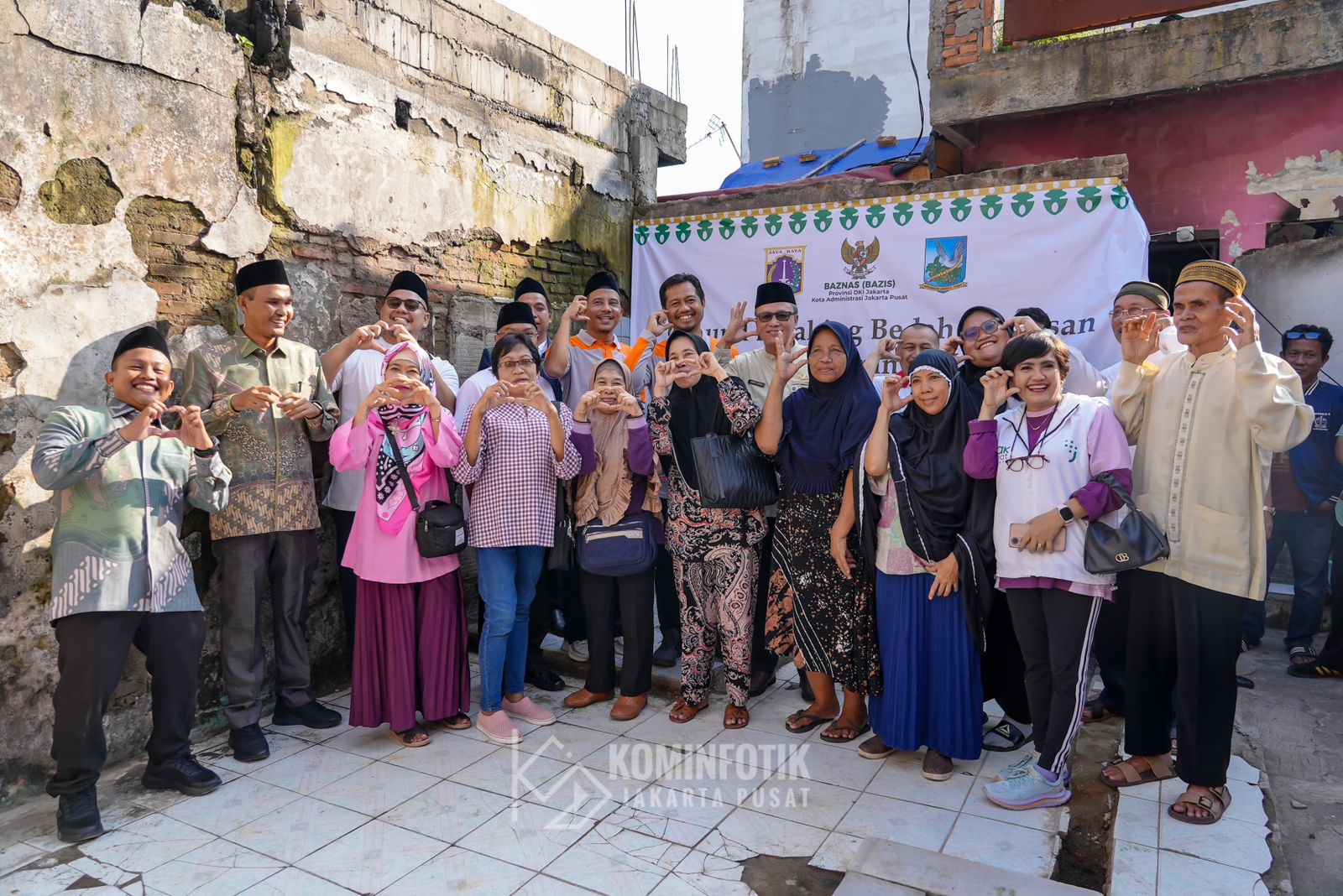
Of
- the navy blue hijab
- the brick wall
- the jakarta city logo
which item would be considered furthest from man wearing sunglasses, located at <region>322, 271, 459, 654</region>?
the brick wall

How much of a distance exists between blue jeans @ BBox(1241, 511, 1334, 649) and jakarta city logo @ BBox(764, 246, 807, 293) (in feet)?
10.5

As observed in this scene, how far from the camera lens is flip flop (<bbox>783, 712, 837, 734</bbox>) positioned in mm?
3840

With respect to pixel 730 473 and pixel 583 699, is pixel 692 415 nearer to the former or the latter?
pixel 730 473

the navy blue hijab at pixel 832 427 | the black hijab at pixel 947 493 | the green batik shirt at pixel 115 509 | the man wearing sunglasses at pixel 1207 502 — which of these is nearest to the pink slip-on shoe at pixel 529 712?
the green batik shirt at pixel 115 509

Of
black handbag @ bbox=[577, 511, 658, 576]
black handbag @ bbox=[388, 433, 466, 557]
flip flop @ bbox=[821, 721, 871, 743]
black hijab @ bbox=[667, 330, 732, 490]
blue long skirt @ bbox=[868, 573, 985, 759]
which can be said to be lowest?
flip flop @ bbox=[821, 721, 871, 743]

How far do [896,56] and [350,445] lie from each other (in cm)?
1316

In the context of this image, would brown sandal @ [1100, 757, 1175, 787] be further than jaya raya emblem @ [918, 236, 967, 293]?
No

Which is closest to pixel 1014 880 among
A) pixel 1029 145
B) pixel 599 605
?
pixel 599 605

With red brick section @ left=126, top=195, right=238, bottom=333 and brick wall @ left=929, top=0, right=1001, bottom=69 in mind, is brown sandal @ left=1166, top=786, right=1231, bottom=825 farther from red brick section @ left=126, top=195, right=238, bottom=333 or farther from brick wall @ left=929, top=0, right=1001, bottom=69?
brick wall @ left=929, top=0, right=1001, bottom=69

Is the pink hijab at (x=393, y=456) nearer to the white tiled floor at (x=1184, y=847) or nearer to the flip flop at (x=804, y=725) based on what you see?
the flip flop at (x=804, y=725)

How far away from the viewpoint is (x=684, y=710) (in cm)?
397

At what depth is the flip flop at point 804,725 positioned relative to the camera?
12.6ft

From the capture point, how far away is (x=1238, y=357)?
2.81 meters

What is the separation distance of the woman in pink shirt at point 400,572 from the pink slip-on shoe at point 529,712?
0.30 m
